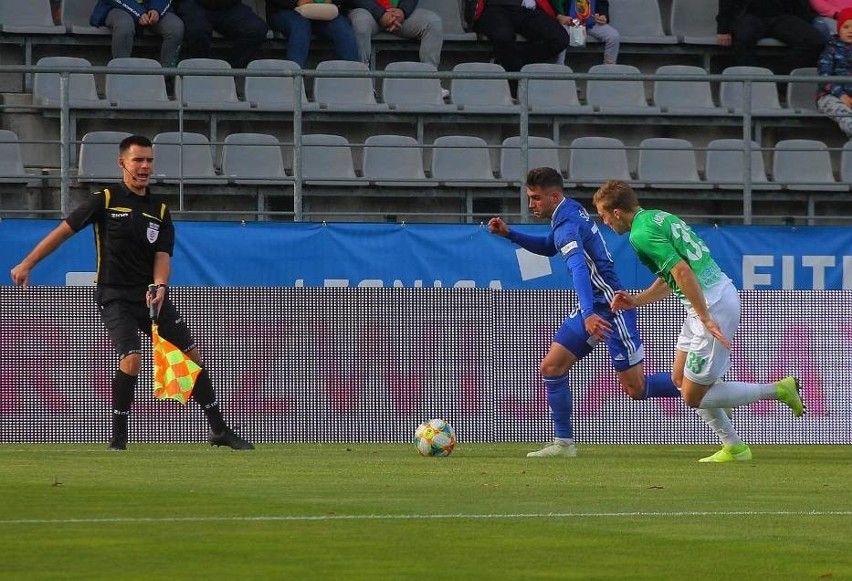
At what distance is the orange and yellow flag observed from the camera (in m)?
12.6

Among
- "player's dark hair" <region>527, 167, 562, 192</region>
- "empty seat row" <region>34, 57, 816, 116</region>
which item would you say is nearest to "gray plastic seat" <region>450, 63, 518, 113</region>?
"empty seat row" <region>34, 57, 816, 116</region>

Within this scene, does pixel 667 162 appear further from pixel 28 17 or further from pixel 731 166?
pixel 28 17

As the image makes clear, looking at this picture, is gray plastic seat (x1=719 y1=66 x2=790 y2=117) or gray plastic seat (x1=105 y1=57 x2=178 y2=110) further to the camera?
gray plastic seat (x1=719 y1=66 x2=790 y2=117)

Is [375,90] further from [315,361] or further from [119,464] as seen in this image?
[119,464]

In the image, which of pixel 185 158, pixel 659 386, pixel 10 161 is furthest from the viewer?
pixel 185 158

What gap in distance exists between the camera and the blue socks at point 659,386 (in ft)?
41.1

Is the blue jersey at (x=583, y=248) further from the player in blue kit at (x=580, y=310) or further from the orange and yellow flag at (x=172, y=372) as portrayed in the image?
the orange and yellow flag at (x=172, y=372)

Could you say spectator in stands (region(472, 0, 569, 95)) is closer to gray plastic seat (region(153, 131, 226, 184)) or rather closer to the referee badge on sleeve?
gray plastic seat (region(153, 131, 226, 184))

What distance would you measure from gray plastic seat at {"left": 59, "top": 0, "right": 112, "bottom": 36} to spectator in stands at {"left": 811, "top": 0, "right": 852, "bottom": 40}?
9.46 meters

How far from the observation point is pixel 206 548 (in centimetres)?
675

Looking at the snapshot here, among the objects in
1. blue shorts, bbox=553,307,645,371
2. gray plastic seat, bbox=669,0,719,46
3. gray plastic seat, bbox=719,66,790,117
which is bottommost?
blue shorts, bbox=553,307,645,371

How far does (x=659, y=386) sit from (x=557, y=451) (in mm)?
887

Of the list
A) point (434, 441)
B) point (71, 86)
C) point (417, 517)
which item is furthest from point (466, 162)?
point (417, 517)

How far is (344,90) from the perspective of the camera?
20281 mm
